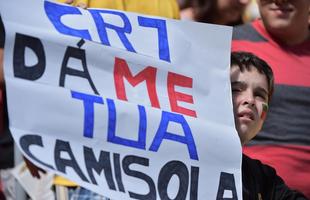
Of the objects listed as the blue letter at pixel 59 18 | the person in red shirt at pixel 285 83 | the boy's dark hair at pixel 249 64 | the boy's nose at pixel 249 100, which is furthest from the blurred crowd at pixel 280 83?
the blue letter at pixel 59 18

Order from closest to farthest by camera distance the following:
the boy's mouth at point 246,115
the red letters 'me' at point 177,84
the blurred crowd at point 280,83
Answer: the red letters 'me' at point 177,84 < the boy's mouth at point 246,115 < the blurred crowd at point 280,83

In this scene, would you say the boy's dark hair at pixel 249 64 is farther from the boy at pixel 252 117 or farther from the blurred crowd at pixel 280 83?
the blurred crowd at pixel 280 83

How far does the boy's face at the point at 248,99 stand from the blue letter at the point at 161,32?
12.7 inches

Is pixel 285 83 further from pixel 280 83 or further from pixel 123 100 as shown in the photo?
pixel 123 100

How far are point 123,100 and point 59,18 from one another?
270mm

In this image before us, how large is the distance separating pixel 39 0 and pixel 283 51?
1421 mm

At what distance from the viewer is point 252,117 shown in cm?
262

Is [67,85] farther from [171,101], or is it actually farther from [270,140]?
[270,140]

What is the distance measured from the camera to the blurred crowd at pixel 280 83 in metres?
3.22

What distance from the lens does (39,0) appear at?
2.32m

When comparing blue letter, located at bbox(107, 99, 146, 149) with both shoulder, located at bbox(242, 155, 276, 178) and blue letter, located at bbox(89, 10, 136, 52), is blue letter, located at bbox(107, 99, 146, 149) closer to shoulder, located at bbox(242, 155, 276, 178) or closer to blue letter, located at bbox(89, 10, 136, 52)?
blue letter, located at bbox(89, 10, 136, 52)

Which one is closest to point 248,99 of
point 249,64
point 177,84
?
point 249,64

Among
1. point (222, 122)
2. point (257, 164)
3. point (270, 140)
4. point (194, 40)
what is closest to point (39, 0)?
point (194, 40)

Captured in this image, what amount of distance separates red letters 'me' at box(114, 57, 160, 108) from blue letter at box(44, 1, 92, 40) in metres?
0.11
